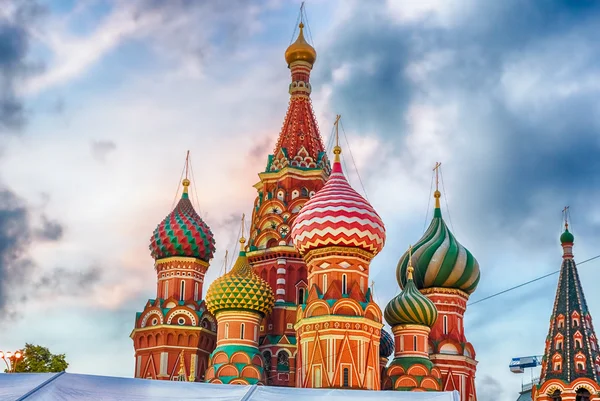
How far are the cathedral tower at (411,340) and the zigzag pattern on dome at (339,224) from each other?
2.38m

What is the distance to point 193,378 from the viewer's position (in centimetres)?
3155

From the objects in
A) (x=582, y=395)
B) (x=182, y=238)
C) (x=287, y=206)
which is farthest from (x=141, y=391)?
(x=287, y=206)

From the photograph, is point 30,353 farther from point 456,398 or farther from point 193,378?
point 456,398

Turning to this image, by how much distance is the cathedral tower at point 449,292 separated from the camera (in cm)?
3269

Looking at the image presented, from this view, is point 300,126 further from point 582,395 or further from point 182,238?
point 582,395

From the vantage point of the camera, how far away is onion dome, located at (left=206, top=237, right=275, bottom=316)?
99.2ft

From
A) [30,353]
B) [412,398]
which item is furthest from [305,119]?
[412,398]

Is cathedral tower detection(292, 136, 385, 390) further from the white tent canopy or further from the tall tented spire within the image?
the white tent canopy

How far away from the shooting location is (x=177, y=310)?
33.1 m

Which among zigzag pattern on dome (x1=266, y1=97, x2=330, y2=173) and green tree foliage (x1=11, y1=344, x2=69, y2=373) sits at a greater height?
zigzag pattern on dome (x1=266, y1=97, x2=330, y2=173)

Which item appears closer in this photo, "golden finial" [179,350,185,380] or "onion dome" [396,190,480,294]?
"golden finial" [179,350,185,380]

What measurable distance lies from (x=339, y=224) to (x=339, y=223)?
0.03 meters

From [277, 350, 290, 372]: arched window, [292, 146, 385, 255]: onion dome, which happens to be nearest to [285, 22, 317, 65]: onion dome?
[292, 146, 385, 255]: onion dome

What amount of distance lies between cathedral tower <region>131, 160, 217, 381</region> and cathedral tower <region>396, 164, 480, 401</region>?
7.30 meters
